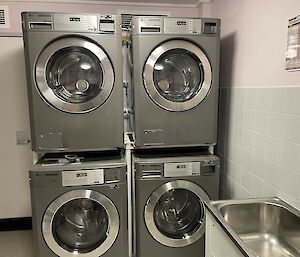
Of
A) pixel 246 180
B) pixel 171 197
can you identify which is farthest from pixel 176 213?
pixel 246 180

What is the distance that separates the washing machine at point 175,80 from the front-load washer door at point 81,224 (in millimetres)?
577

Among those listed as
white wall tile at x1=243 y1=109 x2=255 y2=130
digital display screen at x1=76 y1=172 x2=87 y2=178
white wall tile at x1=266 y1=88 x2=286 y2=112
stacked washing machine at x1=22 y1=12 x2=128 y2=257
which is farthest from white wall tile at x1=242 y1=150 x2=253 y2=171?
digital display screen at x1=76 y1=172 x2=87 y2=178

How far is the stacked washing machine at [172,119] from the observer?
208 cm

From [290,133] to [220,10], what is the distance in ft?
4.87

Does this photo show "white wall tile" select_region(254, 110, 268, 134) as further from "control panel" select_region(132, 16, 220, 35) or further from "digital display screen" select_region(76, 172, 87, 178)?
"digital display screen" select_region(76, 172, 87, 178)

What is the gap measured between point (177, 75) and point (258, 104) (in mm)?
675

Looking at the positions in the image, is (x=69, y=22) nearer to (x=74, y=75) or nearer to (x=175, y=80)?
(x=74, y=75)

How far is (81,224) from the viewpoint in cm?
223

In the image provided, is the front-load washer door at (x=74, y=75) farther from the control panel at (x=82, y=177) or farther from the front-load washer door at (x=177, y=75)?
the control panel at (x=82, y=177)

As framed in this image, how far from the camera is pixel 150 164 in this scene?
6.95 feet

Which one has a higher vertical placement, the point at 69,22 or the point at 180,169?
the point at 69,22

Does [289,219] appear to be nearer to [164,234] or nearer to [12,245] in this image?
[164,234]

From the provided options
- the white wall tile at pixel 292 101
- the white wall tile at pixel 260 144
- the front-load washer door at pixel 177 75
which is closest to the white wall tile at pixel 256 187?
the white wall tile at pixel 260 144

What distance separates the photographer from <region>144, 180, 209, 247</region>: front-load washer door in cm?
217
